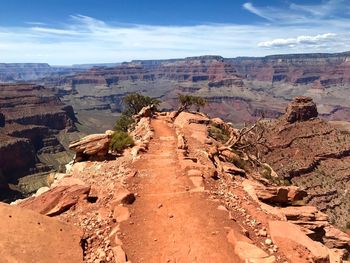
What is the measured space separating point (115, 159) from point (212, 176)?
900 cm

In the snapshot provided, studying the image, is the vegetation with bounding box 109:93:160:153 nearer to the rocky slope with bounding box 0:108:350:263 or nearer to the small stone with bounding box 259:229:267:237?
the rocky slope with bounding box 0:108:350:263

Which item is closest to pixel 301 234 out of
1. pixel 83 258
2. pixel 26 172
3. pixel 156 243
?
pixel 156 243

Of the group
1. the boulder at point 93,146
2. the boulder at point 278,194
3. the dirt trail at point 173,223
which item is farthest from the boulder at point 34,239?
the boulder at point 93,146

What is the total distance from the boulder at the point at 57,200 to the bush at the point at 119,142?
11199 millimetres

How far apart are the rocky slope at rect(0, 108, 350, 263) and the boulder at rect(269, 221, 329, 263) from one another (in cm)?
5

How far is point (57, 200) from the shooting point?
23062 millimetres

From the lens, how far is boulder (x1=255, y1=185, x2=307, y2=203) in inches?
1075

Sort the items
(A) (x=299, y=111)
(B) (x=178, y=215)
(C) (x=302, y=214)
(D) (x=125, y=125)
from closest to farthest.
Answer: (B) (x=178, y=215)
(C) (x=302, y=214)
(D) (x=125, y=125)
(A) (x=299, y=111)

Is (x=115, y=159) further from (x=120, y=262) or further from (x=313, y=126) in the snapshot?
(x=313, y=126)

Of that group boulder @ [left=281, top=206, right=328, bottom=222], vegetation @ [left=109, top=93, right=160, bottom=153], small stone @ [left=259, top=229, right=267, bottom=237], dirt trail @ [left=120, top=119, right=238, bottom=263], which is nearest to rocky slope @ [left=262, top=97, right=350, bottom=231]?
vegetation @ [left=109, top=93, right=160, bottom=153]

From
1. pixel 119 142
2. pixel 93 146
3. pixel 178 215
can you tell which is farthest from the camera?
pixel 119 142

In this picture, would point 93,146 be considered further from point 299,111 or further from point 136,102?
point 299,111

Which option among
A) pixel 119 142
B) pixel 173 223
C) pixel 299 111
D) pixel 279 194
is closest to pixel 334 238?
pixel 279 194

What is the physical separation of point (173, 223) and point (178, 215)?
0.88 metres
